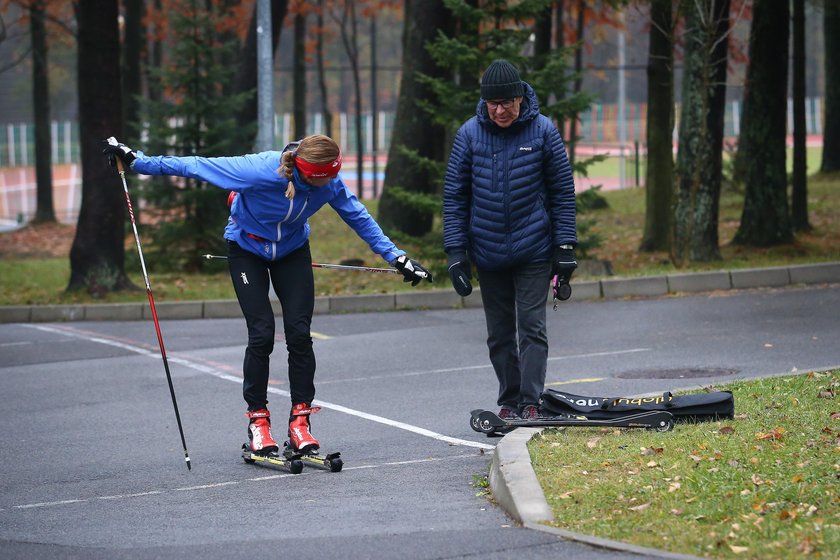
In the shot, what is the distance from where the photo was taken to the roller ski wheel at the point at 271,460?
23.8 feet

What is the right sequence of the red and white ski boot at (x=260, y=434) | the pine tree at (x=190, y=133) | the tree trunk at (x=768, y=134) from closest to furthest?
1. the red and white ski boot at (x=260, y=434)
2. the tree trunk at (x=768, y=134)
3. the pine tree at (x=190, y=133)

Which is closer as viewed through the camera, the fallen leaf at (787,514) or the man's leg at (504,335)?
the fallen leaf at (787,514)

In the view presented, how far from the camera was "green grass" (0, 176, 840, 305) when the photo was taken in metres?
17.1

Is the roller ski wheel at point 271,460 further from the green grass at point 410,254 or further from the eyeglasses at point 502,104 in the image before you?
the green grass at point 410,254

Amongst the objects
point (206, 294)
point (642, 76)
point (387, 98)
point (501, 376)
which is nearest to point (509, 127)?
point (501, 376)

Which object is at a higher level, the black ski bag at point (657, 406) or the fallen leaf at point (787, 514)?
the black ski bag at point (657, 406)

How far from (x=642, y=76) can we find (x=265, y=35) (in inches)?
2113

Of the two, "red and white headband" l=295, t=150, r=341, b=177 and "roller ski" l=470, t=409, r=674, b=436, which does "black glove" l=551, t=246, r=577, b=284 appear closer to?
"roller ski" l=470, t=409, r=674, b=436

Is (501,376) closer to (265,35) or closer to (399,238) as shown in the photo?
(399,238)

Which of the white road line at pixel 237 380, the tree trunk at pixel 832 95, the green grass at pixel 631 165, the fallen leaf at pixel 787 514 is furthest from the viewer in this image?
the green grass at pixel 631 165

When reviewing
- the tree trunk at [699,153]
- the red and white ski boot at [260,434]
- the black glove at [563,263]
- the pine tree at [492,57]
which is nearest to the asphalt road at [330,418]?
the red and white ski boot at [260,434]

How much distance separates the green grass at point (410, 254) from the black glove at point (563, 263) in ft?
28.7

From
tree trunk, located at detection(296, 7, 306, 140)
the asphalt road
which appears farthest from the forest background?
tree trunk, located at detection(296, 7, 306, 140)

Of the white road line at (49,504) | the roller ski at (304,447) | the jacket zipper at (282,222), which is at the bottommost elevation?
the white road line at (49,504)
